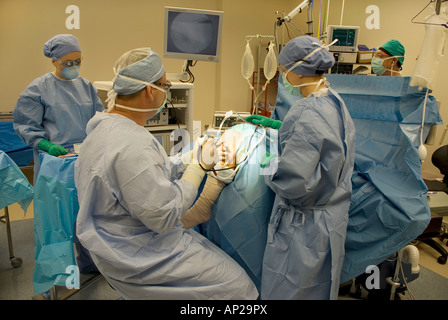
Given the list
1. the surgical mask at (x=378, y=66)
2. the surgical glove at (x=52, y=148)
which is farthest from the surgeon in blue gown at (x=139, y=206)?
the surgical mask at (x=378, y=66)

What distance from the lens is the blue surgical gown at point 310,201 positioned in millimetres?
1317

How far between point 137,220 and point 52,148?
1078 millimetres

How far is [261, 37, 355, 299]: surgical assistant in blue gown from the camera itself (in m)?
1.32

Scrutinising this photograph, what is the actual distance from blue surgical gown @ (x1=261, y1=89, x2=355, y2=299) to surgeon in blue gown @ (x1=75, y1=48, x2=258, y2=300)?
21 centimetres

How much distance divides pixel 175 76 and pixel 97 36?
2.21m

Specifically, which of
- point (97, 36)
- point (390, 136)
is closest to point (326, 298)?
point (390, 136)

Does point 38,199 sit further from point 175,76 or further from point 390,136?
point 390,136

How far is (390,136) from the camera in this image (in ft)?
5.69

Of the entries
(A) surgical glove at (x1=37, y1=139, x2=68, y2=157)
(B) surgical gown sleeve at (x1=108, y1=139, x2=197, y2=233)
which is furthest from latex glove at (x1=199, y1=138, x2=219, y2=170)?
(A) surgical glove at (x1=37, y1=139, x2=68, y2=157)

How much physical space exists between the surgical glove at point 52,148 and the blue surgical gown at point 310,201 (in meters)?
1.32

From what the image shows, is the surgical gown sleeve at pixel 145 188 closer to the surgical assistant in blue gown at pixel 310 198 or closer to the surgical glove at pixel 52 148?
the surgical assistant in blue gown at pixel 310 198

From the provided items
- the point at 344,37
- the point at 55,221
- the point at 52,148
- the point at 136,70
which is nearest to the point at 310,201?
the point at 136,70

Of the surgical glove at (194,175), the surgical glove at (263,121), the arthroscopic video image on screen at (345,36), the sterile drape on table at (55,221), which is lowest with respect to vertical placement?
the sterile drape on table at (55,221)

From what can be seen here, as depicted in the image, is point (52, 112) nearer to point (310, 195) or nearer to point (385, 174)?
point (310, 195)
